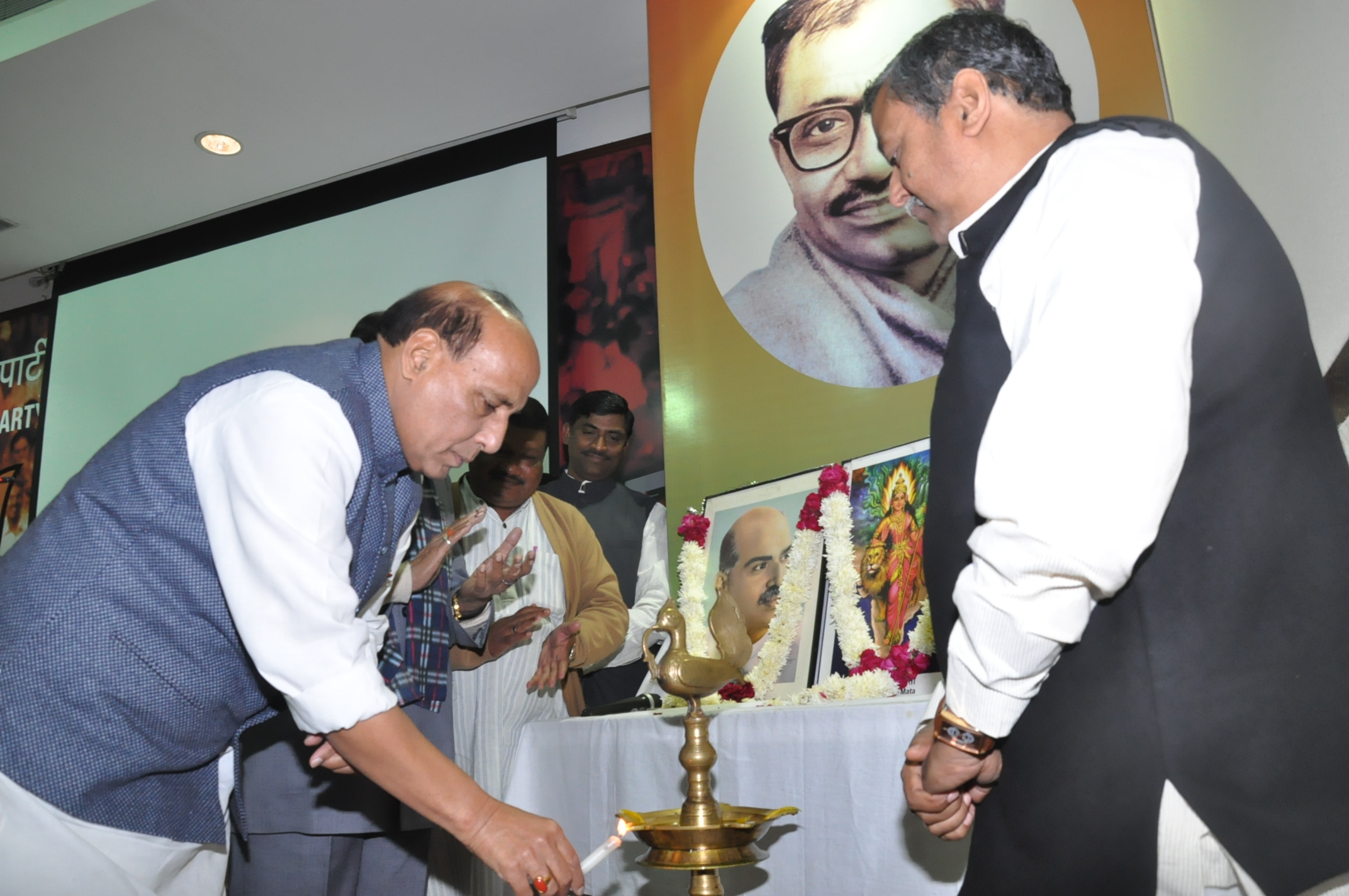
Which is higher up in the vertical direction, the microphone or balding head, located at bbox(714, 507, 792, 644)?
balding head, located at bbox(714, 507, 792, 644)

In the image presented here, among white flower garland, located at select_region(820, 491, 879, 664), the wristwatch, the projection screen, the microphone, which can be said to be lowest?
the wristwatch

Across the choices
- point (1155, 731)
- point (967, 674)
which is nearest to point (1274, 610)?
point (1155, 731)

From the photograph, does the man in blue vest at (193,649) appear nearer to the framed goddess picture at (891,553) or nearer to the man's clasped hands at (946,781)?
the man's clasped hands at (946,781)

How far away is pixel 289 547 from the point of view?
4.54 feet

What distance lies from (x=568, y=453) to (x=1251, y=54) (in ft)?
9.70

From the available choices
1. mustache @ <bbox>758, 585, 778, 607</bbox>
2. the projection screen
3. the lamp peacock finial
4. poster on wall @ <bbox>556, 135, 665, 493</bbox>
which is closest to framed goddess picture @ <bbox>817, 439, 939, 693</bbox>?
mustache @ <bbox>758, 585, 778, 607</bbox>

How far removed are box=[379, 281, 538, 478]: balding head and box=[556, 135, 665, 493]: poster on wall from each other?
2.37m

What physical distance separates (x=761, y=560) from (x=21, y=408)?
19.1ft

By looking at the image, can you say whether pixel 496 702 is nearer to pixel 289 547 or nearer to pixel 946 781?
pixel 289 547

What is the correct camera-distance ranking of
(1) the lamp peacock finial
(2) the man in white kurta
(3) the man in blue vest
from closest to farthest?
(3) the man in blue vest, (1) the lamp peacock finial, (2) the man in white kurta

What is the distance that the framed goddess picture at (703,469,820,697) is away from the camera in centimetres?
270

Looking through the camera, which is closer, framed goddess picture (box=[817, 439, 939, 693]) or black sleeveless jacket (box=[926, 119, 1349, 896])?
black sleeveless jacket (box=[926, 119, 1349, 896])

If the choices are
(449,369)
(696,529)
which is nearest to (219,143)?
(696,529)

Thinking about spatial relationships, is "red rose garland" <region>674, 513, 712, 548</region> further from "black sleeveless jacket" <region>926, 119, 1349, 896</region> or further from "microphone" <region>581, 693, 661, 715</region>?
"black sleeveless jacket" <region>926, 119, 1349, 896</region>
